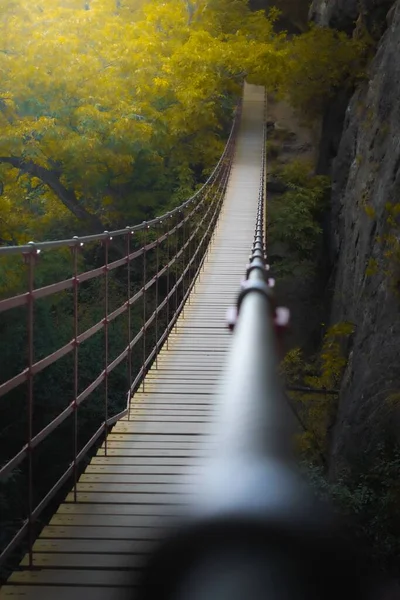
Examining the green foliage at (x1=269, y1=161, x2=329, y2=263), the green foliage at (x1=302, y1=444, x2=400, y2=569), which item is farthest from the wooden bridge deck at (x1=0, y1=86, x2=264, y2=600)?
the green foliage at (x1=269, y1=161, x2=329, y2=263)

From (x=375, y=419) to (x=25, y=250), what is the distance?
14.2ft

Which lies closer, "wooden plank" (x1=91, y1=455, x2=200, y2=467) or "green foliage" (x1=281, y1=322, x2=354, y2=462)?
"wooden plank" (x1=91, y1=455, x2=200, y2=467)

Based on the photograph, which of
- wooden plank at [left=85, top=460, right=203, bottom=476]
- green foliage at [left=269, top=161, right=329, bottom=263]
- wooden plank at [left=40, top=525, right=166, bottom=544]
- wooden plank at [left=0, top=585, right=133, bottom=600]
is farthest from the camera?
green foliage at [left=269, top=161, right=329, bottom=263]

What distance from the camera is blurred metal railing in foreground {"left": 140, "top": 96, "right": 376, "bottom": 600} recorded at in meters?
0.55

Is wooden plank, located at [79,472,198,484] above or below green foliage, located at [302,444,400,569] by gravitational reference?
above

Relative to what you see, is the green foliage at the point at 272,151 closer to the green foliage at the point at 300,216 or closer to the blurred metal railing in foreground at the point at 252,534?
the green foliage at the point at 300,216

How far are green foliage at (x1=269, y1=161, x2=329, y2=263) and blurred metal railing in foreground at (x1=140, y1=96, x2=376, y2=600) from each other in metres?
13.7

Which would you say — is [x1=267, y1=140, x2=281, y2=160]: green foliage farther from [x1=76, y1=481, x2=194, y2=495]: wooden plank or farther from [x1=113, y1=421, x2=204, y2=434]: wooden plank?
[x1=76, y1=481, x2=194, y2=495]: wooden plank

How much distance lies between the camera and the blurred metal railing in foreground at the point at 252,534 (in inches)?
21.7

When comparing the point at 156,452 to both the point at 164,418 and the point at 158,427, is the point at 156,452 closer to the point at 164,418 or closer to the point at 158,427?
the point at 158,427

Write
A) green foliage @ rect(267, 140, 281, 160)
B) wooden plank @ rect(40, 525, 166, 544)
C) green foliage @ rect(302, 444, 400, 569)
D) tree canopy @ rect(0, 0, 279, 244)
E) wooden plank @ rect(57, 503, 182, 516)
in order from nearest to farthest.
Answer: wooden plank @ rect(40, 525, 166, 544) → wooden plank @ rect(57, 503, 182, 516) → green foliage @ rect(302, 444, 400, 569) → tree canopy @ rect(0, 0, 279, 244) → green foliage @ rect(267, 140, 281, 160)

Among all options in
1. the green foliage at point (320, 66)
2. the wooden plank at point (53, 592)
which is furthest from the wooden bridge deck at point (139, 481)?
the green foliage at point (320, 66)

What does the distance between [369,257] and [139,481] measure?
6214 millimetres

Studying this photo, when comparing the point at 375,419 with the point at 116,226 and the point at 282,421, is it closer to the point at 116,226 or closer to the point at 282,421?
the point at 282,421
